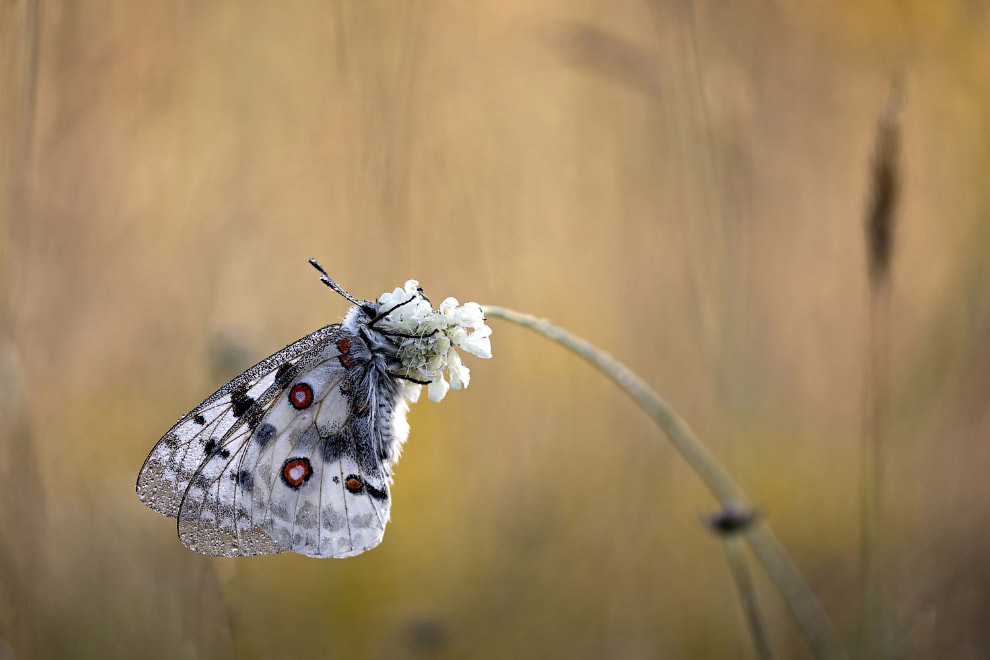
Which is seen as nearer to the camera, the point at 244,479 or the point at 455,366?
the point at 455,366

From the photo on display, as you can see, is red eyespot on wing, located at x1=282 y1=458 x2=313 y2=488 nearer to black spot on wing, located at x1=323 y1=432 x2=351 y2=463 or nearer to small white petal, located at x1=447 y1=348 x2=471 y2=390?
black spot on wing, located at x1=323 y1=432 x2=351 y2=463

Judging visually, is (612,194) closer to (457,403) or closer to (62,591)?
(457,403)

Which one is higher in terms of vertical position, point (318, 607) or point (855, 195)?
point (855, 195)

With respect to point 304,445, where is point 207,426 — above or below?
above

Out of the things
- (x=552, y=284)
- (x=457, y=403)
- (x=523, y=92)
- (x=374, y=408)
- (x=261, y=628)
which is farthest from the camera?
(x=523, y=92)

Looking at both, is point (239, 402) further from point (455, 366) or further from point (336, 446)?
point (455, 366)

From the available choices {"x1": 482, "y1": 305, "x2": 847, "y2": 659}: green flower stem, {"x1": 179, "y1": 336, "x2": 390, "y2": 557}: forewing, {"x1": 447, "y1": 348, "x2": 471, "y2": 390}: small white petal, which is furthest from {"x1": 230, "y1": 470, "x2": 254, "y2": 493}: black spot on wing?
{"x1": 482, "y1": 305, "x2": 847, "y2": 659}: green flower stem

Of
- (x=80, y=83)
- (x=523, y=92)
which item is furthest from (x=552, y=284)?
(x=80, y=83)

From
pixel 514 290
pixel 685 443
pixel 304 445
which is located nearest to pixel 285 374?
pixel 304 445
